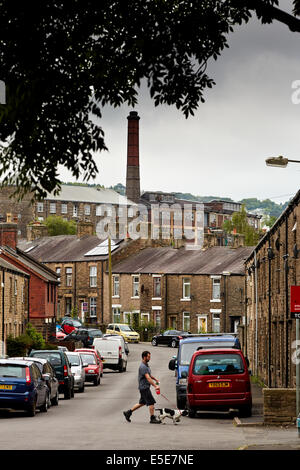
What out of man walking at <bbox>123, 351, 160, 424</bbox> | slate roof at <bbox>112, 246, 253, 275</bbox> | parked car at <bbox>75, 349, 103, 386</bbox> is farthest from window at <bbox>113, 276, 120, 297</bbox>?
man walking at <bbox>123, 351, 160, 424</bbox>

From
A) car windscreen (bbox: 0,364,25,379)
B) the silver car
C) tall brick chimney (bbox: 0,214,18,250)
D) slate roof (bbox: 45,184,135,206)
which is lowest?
the silver car

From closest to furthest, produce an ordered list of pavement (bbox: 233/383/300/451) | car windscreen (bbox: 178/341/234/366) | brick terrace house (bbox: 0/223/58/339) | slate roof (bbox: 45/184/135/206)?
1. pavement (bbox: 233/383/300/451)
2. car windscreen (bbox: 178/341/234/366)
3. brick terrace house (bbox: 0/223/58/339)
4. slate roof (bbox: 45/184/135/206)

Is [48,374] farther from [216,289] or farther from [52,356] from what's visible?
[216,289]

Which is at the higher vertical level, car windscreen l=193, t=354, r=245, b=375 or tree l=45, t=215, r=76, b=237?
tree l=45, t=215, r=76, b=237

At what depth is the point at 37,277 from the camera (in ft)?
222

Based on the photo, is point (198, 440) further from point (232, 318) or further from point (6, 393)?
point (232, 318)

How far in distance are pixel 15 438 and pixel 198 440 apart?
364cm

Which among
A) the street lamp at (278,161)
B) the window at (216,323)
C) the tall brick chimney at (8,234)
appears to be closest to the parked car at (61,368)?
the street lamp at (278,161)

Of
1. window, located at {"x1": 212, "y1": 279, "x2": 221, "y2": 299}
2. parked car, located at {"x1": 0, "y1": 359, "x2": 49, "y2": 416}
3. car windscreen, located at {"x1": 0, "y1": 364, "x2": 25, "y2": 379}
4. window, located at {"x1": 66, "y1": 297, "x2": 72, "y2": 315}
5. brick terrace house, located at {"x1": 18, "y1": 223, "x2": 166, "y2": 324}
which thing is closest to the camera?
parked car, located at {"x1": 0, "y1": 359, "x2": 49, "y2": 416}

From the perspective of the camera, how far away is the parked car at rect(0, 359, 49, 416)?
82.7ft

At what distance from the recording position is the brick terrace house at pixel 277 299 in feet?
100

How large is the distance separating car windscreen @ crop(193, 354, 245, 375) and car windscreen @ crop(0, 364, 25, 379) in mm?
4672

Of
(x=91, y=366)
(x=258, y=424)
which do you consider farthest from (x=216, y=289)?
(x=258, y=424)

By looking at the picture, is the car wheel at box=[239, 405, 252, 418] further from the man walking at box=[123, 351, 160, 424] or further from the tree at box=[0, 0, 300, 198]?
the tree at box=[0, 0, 300, 198]
